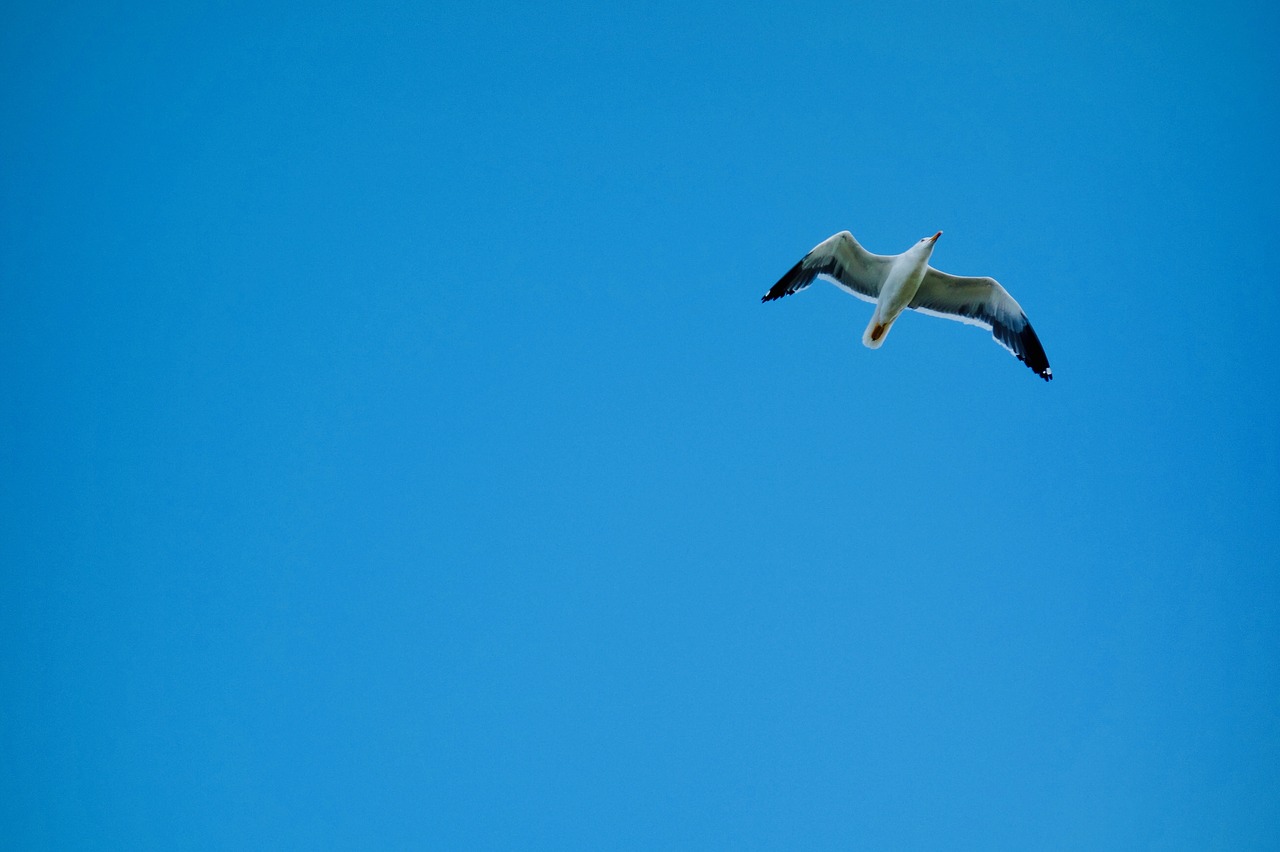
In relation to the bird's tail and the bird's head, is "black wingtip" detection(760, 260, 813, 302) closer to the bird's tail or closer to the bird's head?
the bird's tail

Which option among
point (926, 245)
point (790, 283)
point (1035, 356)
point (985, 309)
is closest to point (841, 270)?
point (790, 283)

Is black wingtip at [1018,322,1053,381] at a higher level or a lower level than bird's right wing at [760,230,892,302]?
lower

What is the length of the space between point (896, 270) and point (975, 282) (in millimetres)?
979

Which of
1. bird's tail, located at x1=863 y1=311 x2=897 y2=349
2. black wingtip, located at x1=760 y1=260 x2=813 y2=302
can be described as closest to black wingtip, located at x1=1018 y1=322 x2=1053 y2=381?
bird's tail, located at x1=863 y1=311 x2=897 y2=349

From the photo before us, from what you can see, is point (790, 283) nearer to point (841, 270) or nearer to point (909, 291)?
point (841, 270)

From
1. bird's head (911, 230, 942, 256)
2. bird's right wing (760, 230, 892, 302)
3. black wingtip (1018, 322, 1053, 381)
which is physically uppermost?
bird's right wing (760, 230, 892, 302)

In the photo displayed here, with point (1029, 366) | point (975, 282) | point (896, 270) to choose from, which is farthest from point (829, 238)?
point (1029, 366)

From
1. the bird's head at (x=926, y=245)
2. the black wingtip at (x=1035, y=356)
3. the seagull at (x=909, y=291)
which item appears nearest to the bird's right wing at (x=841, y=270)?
the seagull at (x=909, y=291)

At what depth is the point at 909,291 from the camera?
9.73 meters

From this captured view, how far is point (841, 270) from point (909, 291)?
74 centimetres

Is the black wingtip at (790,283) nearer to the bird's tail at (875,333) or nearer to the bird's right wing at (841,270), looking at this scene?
the bird's right wing at (841,270)

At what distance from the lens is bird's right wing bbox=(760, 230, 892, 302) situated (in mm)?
9750

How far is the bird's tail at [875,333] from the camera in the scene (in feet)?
31.7

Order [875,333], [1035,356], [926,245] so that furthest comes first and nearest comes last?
1. [1035,356]
2. [875,333]
3. [926,245]
